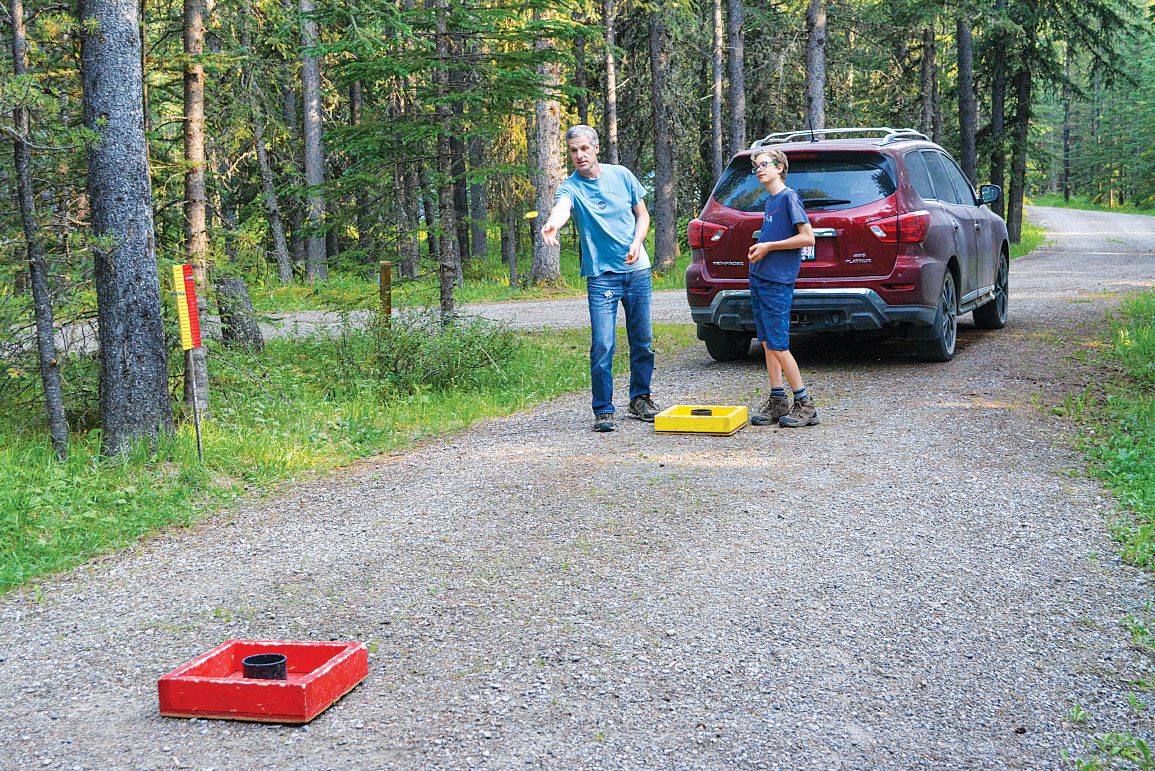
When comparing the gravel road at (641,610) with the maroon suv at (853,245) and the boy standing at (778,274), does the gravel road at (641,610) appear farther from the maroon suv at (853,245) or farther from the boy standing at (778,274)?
the maroon suv at (853,245)

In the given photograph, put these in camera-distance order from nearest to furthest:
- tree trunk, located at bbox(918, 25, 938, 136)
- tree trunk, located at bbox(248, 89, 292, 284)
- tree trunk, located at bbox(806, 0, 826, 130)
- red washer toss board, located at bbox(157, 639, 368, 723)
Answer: red washer toss board, located at bbox(157, 639, 368, 723), tree trunk, located at bbox(806, 0, 826, 130), tree trunk, located at bbox(248, 89, 292, 284), tree trunk, located at bbox(918, 25, 938, 136)

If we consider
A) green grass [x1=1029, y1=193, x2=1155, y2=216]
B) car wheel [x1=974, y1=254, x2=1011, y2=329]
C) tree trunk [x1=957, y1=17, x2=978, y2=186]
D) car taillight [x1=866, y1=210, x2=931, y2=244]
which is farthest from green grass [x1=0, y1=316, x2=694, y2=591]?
green grass [x1=1029, y1=193, x2=1155, y2=216]

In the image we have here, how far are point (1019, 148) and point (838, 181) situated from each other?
1140 inches

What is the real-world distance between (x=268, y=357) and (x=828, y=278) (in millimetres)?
6086

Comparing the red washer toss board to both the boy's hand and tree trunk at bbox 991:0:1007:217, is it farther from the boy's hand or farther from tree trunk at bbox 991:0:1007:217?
tree trunk at bbox 991:0:1007:217

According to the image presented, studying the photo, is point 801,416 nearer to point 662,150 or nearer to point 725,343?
point 725,343

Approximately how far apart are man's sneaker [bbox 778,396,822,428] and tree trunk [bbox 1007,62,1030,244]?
99.5 ft

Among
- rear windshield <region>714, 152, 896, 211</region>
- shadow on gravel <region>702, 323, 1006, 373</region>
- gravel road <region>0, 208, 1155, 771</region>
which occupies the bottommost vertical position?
gravel road <region>0, 208, 1155, 771</region>

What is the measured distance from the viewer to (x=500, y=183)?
2838 centimetres

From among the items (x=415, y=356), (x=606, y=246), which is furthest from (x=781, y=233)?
(x=415, y=356)

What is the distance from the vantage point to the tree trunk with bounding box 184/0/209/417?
7.85 m

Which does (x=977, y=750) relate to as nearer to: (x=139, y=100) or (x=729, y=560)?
(x=729, y=560)

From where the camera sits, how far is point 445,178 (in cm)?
1047

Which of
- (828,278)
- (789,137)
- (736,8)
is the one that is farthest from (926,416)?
(736,8)
